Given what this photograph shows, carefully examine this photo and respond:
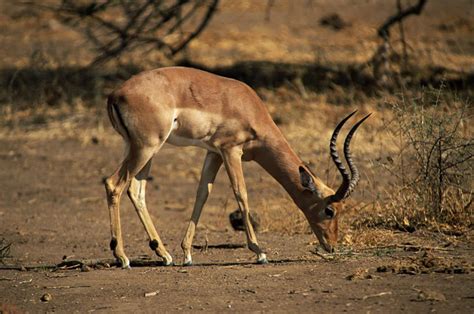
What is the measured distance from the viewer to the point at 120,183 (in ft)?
24.9

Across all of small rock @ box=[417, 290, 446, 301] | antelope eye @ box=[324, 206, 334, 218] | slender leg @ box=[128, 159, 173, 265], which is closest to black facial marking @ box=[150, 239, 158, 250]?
slender leg @ box=[128, 159, 173, 265]

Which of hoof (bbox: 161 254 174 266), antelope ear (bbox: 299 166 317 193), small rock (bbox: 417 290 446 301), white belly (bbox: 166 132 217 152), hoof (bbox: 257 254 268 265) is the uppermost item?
white belly (bbox: 166 132 217 152)

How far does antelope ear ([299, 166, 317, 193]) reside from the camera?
767 cm

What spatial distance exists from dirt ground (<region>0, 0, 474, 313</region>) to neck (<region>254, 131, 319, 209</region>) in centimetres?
51

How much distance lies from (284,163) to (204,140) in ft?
2.27

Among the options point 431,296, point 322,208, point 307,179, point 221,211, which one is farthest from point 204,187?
point 221,211

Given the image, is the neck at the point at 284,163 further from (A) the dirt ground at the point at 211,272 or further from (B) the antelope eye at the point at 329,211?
(A) the dirt ground at the point at 211,272

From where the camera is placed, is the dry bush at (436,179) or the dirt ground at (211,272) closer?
the dirt ground at (211,272)

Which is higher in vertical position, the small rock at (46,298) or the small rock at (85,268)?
the small rock at (46,298)

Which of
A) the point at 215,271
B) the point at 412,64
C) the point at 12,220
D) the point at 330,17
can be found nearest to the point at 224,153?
the point at 215,271

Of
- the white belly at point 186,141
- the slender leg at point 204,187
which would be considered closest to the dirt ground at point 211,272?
the slender leg at point 204,187

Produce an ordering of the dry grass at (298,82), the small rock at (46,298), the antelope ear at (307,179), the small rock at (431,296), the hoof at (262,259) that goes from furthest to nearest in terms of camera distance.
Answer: the dry grass at (298,82) < the antelope ear at (307,179) < the hoof at (262,259) < the small rock at (46,298) < the small rock at (431,296)

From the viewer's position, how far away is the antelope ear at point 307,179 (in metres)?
7.67

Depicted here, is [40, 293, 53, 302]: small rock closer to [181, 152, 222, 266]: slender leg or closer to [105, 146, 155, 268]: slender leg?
[105, 146, 155, 268]: slender leg
